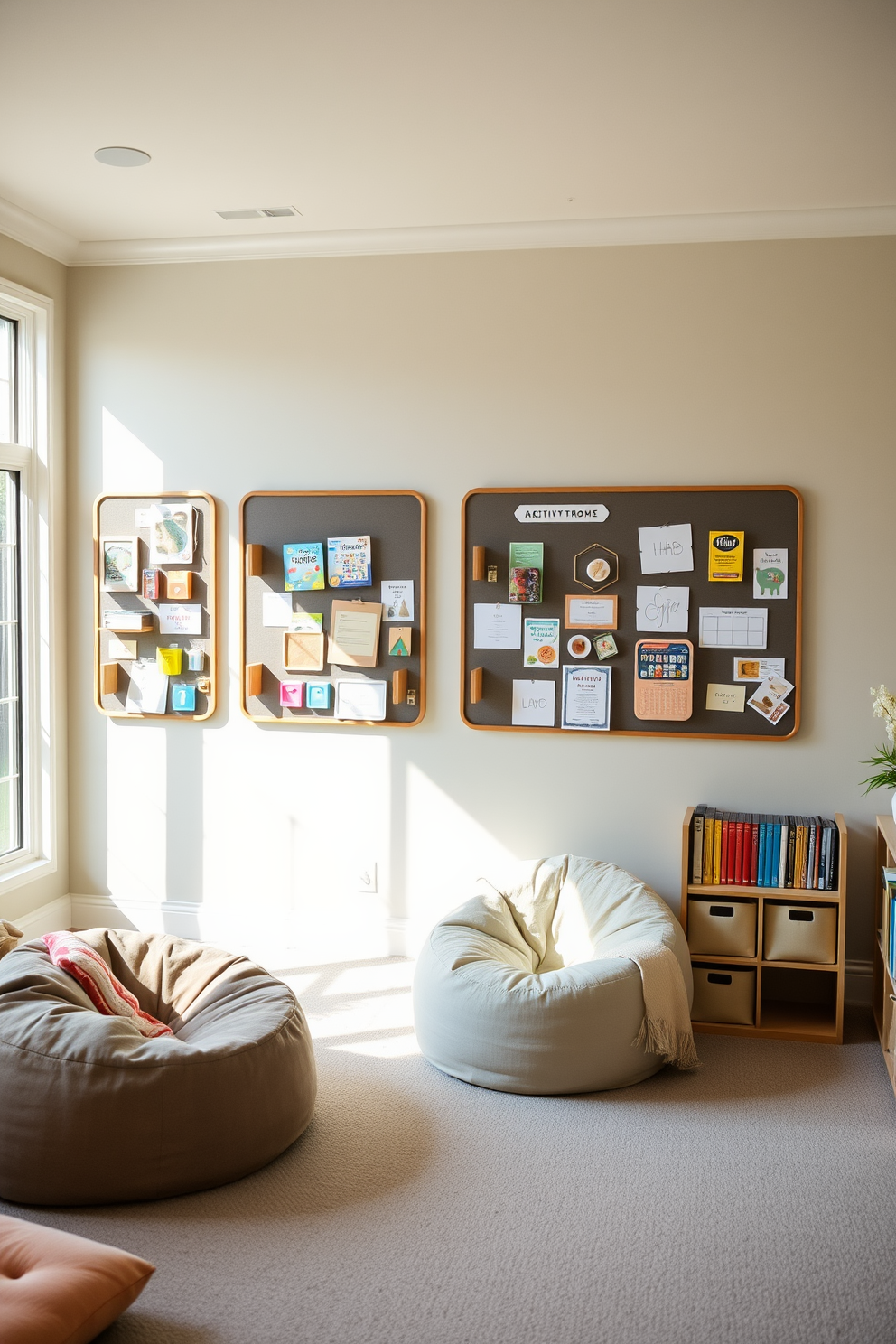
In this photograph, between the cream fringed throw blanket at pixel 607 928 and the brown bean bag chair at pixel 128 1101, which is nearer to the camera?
the brown bean bag chair at pixel 128 1101

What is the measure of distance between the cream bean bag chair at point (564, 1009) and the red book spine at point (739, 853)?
291 mm

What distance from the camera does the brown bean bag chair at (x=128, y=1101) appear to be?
242 cm

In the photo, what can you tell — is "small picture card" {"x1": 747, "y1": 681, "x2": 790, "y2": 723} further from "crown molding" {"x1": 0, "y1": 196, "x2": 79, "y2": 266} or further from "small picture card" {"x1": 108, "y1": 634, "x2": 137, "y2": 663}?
"crown molding" {"x1": 0, "y1": 196, "x2": 79, "y2": 266}

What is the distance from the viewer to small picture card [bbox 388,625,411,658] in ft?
13.2

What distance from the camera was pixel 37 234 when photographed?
399 centimetres

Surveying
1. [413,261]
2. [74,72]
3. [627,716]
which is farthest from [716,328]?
[74,72]

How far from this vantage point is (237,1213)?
8.02ft

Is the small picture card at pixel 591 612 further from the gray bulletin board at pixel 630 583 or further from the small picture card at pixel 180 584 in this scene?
the small picture card at pixel 180 584

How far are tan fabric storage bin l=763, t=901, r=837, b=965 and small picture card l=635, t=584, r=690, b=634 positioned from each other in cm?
104

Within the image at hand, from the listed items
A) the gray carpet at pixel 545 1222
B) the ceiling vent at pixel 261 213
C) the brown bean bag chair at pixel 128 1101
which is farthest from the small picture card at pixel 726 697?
the ceiling vent at pixel 261 213

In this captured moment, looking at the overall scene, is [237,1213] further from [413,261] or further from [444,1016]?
[413,261]

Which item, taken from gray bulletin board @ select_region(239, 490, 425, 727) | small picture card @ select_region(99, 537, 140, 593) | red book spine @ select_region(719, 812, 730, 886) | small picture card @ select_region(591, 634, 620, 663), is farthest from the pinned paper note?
small picture card @ select_region(99, 537, 140, 593)

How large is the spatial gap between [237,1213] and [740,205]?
3.44m

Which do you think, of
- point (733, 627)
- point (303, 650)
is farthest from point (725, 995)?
point (303, 650)
